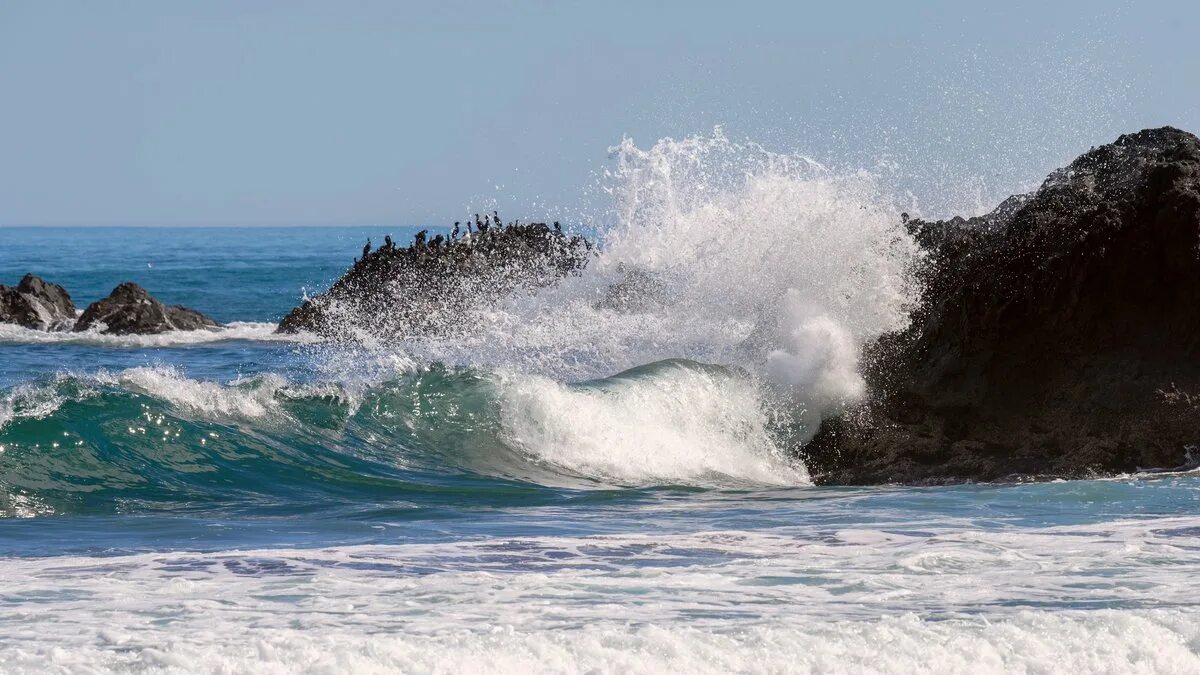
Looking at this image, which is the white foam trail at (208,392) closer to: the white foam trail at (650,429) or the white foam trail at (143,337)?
the white foam trail at (650,429)

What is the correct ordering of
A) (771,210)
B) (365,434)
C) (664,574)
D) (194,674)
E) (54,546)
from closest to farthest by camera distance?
(194,674)
(664,574)
(54,546)
(365,434)
(771,210)

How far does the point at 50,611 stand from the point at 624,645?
7.41ft

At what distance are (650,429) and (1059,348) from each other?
9.81 ft

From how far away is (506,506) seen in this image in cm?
927

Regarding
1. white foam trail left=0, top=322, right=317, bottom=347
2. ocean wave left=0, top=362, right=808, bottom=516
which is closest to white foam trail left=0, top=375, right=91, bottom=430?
ocean wave left=0, top=362, right=808, bottom=516

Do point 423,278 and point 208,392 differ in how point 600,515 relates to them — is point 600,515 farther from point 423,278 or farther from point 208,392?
point 423,278

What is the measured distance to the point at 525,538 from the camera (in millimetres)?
7750

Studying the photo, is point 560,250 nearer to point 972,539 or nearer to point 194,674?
point 972,539

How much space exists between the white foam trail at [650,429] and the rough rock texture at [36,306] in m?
19.4

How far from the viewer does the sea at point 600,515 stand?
17.9 feet

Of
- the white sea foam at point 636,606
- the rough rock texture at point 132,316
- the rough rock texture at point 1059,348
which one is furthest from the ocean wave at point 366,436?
the rough rock texture at point 132,316

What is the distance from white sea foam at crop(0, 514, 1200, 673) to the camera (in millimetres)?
5293

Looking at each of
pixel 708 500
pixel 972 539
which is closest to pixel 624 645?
pixel 972 539

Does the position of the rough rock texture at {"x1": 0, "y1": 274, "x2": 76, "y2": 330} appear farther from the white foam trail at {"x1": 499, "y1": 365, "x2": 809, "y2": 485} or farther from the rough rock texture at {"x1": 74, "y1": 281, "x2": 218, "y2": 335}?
the white foam trail at {"x1": 499, "y1": 365, "x2": 809, "y2": 485}
